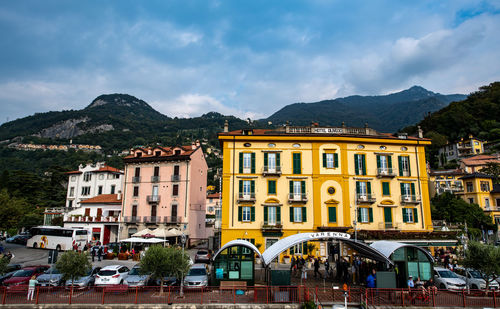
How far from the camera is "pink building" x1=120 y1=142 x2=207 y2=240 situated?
145 ft

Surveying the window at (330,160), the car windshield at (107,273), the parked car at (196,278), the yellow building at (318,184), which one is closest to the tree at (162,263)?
the parked car at (196,278)

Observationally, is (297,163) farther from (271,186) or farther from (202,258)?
(202,258)

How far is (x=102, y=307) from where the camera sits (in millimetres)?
16297

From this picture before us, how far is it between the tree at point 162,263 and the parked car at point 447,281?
16.5 m

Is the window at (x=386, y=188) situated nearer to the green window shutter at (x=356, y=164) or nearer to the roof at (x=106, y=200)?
the green window shutter at (x=356, y=164)

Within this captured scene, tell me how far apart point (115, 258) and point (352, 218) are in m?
26.3

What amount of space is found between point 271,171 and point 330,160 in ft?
23.1

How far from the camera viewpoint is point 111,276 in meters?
20.6

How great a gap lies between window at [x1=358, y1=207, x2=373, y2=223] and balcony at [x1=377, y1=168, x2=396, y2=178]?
13.7 ft

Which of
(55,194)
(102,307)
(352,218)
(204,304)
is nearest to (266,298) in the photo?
(204,304)

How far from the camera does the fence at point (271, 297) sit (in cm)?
1645

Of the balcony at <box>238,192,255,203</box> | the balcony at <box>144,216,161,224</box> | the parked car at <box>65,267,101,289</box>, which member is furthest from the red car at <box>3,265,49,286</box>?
the balcony at <box>144,216,161,224</box>

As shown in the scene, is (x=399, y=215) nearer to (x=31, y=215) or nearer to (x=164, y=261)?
(x=164, y=261)

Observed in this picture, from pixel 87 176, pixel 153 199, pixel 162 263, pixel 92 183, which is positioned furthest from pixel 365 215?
pixel 87 176
